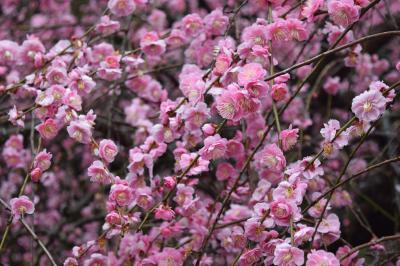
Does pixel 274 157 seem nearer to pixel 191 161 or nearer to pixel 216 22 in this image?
pixel 191 161

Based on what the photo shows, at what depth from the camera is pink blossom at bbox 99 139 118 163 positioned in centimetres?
175

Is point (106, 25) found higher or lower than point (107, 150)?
higher

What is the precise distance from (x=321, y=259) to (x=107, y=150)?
0.72 metres

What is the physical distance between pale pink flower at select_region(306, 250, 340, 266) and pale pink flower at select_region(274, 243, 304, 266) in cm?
3

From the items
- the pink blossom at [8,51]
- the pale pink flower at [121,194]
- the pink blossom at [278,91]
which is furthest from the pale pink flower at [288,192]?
the pink blossom at [8,51]

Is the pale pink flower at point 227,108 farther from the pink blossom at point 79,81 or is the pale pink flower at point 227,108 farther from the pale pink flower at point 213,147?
the pink blossom at point 79,81

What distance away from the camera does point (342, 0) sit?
1655 mm

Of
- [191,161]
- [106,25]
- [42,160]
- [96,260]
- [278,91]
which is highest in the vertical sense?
[278,91]

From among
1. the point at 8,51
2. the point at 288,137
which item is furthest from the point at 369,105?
the point at 8,51

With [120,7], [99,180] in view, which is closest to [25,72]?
[120,7]

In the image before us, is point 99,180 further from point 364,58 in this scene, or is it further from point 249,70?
point 364,58

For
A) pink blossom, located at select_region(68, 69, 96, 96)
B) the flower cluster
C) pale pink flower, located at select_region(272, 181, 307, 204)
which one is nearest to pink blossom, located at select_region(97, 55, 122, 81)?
the flower cluster

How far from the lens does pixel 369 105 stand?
150cm

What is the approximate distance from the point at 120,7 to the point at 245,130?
65 centimetres
